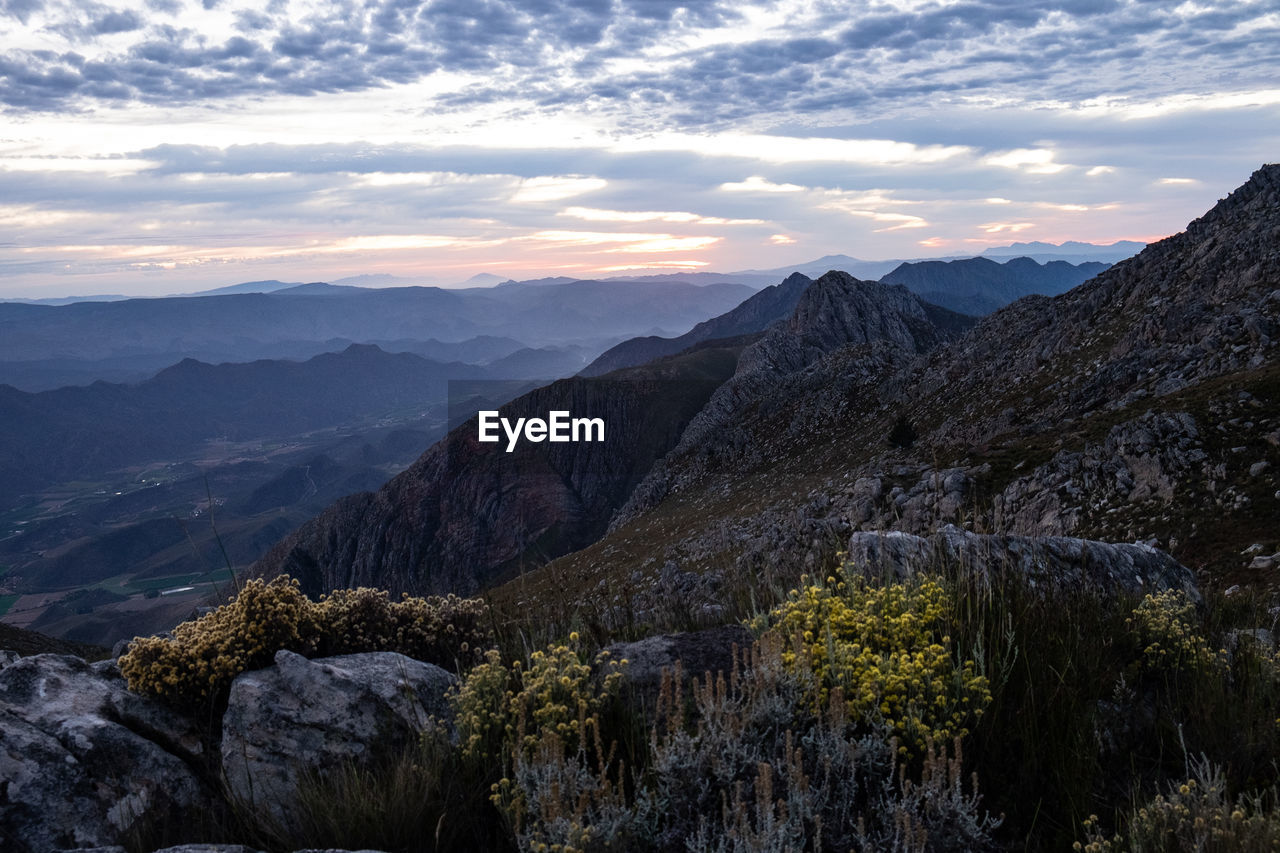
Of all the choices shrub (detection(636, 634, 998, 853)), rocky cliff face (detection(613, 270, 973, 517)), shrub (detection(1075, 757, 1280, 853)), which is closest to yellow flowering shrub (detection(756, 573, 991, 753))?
shrub (detection(636, 634, 998, 853))

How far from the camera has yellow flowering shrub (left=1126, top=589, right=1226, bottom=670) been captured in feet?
18.2

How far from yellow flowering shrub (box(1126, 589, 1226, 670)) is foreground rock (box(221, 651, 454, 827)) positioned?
563cm

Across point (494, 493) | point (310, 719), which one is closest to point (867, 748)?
point (310, 719)

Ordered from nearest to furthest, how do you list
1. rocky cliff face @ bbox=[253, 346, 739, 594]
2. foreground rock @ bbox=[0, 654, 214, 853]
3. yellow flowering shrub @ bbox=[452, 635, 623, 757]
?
yellow flowering shrub @ bbox=[452, 635, 623, 757] < foreground rock @ bbox=[0, 654, 214, 853] < rocky cliff face @ bbox=[253, 346, 739, 594]

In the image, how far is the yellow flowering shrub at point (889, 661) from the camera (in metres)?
4.37

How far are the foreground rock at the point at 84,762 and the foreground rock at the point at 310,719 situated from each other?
50 centimetres

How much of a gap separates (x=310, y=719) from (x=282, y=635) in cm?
137

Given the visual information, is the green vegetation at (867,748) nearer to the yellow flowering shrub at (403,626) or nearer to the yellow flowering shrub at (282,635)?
the yellow flowering shrub at (282,635)

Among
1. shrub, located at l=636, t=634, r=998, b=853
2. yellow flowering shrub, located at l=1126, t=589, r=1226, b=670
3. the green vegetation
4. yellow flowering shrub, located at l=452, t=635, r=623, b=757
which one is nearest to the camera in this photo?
shrub, located at l=636, t=634, r=998, b=853

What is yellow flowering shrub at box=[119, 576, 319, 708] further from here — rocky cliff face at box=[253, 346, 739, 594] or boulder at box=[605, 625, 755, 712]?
rocky cliff face at box=[253, 346, 739, 594]

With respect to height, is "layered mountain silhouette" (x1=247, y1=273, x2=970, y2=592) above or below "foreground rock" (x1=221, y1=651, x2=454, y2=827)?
below

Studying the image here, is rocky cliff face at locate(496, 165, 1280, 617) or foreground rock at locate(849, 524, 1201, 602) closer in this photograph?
foreground rock at locate(849, 524, 1201, 602)

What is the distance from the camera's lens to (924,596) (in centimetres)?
552

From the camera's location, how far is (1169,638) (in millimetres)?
5801
